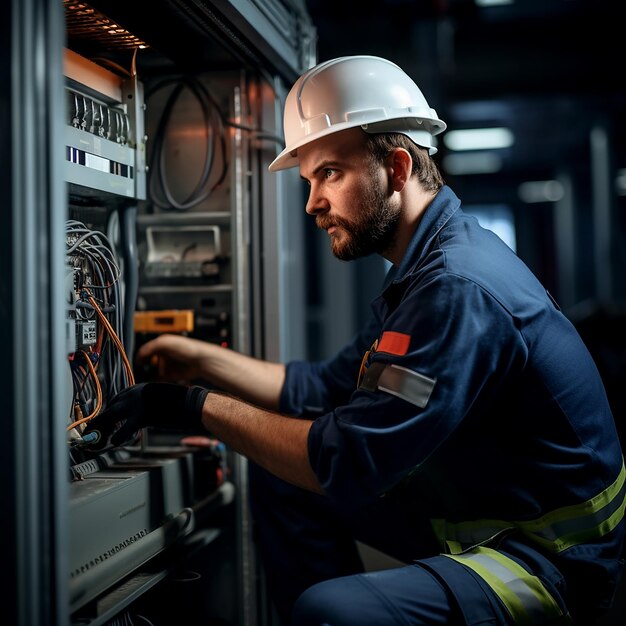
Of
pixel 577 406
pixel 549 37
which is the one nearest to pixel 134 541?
pixel 577 406

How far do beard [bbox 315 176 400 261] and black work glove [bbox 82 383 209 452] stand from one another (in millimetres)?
444

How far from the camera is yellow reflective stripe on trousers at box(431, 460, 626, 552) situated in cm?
131

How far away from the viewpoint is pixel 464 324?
1217 millimetres

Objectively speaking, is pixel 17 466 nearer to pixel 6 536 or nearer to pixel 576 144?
pixel 6 536

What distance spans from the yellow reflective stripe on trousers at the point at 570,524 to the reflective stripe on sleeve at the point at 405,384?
1.17ft

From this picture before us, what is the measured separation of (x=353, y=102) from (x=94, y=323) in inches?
28.2

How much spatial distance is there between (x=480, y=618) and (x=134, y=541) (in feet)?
2.23

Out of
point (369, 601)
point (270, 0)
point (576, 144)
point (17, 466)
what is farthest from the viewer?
point (576, 144)

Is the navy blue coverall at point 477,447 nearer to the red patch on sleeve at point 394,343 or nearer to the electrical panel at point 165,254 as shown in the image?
the red patch on sleeve at point 394,343

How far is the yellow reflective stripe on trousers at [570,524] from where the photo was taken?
131cm

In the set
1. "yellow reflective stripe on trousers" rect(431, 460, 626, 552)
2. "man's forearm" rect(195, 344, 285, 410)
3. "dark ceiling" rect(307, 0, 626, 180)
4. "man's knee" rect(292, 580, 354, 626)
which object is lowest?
"man's knee" rect(292, 580, 354, 626)

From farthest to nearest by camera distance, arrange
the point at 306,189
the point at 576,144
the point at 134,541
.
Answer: the point at 576,144, the point at 306,189, the point at 134,541

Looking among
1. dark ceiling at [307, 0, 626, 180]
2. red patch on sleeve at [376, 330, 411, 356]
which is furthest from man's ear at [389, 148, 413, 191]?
dark ceiling at [307, 0, 626, 180]

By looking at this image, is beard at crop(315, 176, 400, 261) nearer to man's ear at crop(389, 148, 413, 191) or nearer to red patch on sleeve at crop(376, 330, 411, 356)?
man's ear at crop(389, 148, 413, 191)
